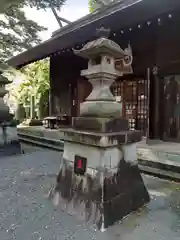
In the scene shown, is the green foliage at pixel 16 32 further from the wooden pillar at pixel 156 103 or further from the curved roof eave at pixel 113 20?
the wooden pillar at pixel 156 103

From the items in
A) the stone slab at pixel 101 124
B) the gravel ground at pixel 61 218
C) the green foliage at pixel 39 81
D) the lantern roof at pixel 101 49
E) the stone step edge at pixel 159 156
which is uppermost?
the green foliage at pixel 39 81

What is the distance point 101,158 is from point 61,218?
79 centimetres

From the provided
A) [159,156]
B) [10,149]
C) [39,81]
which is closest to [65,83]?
[39,81]

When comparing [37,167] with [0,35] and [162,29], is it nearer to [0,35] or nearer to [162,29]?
[162,29]

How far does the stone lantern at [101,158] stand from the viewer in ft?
7.45

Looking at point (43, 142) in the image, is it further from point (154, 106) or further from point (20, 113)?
point (20, 113)

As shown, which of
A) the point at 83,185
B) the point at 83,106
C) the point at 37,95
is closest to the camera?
the point at 83,185

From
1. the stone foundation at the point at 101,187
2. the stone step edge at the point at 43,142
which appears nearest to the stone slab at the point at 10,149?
the stone step edge at the point at 43,142

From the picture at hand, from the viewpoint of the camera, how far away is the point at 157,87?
5.73 meters

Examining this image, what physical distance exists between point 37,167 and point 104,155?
98.5 inches

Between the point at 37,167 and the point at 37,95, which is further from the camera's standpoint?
the point at 37,95

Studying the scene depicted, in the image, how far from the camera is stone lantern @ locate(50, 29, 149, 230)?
2270 millimetres

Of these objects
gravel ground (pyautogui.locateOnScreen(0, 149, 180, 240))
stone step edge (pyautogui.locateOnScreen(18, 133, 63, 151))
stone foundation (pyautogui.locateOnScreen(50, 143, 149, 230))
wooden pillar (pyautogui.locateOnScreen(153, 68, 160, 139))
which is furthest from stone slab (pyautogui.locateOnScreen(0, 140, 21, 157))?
wooden pillar (pyautogui.locateOnScreen(153, 68, 160, 139))

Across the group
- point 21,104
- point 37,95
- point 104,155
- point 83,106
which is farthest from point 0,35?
point 104,155
